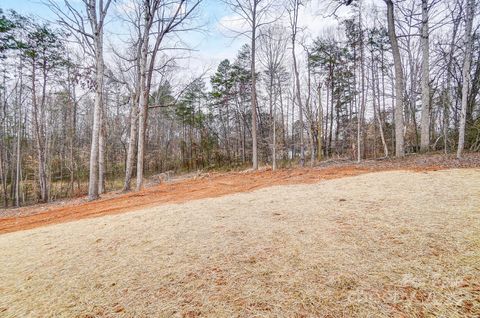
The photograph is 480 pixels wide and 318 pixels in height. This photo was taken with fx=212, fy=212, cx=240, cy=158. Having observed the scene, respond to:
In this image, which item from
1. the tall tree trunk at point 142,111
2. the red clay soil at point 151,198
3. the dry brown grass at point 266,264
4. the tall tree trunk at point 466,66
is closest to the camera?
the dry brown grass at point 266,264

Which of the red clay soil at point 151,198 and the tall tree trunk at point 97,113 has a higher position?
the tall tree trunk at point 97,113

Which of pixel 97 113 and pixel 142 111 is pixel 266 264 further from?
pixel 142 111

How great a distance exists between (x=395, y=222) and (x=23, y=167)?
2691 cm

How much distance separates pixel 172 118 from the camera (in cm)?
2448

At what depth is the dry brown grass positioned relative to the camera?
1398mm

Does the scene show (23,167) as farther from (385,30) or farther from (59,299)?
(385,30)

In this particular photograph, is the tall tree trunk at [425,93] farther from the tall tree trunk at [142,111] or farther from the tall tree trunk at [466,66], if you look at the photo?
the tall tree trunk at [142,111]

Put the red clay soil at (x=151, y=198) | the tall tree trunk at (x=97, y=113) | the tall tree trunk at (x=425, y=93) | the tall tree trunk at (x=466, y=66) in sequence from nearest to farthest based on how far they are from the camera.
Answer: the red clay soil at (x=151, y=198) < the tall tree trunk at (x=466, y=66) < the tall tree trunk at (x=97, y=113) < the tall tree trunk at (x=425, y=93)

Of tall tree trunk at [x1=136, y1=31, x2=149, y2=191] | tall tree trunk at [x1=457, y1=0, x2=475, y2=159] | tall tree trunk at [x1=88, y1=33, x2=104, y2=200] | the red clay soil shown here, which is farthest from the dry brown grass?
tall tree trunk at [x1=136, y1=31, x2=149, y2=191]

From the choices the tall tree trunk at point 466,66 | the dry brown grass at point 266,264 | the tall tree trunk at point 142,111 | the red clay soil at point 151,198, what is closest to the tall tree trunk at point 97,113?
the red clay soil at point 151,198

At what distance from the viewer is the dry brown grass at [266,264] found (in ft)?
4.59

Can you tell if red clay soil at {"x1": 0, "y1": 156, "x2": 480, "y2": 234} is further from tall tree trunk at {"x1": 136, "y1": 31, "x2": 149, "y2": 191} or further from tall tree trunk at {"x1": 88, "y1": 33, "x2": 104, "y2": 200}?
tall tree trunk at {"x1": 136, "y1": 31, "x2": 149, "y2": 191}

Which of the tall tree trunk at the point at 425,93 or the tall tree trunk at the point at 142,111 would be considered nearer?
the tall tree trunk at the point at 142,111

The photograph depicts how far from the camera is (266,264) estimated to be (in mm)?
1867
